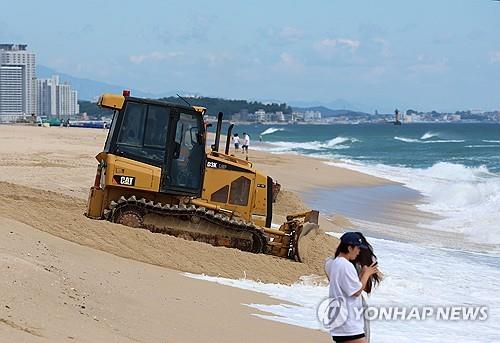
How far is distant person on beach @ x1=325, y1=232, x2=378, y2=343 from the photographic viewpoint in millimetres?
6250

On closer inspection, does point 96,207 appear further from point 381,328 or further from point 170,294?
point 381,328

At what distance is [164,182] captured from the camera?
42.4ft

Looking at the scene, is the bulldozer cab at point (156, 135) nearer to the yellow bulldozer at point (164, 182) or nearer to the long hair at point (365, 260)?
the yellow bulldozer at point (164, 182)

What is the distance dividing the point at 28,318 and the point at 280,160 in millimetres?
41058

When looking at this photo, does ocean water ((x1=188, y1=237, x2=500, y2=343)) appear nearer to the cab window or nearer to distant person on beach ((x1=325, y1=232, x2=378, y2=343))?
the cab window

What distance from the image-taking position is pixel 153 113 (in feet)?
42.3

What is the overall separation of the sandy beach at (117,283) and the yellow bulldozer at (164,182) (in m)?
0.54

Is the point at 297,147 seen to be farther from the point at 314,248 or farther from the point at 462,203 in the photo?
the point at 314,248

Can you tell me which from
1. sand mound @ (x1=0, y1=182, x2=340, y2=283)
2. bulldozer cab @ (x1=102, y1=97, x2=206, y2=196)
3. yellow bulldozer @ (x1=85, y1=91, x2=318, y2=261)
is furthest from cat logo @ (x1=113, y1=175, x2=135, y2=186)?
sand mound @ (x1=0, y1=182, x2=340, y2=283)

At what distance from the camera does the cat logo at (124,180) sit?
12.7 metres

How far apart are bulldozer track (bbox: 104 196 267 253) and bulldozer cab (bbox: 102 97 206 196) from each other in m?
0.38

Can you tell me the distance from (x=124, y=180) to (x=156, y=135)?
846mm

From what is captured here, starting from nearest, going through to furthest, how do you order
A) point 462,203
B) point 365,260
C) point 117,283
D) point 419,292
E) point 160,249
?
point 365,260 → point 117,283 → point 160,249 → point 419,292 → point 462,203

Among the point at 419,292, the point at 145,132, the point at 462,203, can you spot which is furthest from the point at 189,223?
the point at 462,203
